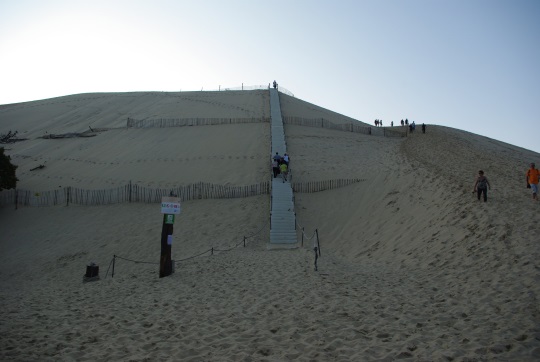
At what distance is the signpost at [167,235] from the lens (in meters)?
11.9

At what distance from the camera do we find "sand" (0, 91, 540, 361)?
20.2 feet

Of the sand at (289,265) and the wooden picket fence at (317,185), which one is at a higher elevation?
the wooden picket fence at (317,185)

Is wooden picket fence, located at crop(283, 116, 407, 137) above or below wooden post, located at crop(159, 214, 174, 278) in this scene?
above

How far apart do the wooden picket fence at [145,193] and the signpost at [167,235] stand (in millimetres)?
8378

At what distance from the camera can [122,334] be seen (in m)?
6.90

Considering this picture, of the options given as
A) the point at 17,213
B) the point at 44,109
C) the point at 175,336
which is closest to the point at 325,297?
the point at 175,336

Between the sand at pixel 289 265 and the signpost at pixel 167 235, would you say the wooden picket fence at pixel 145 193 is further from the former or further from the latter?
the signpost at pixel 167 235

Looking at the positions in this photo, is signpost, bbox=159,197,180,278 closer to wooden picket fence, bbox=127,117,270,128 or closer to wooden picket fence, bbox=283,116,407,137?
wooden picket fence, bbox=127,117,270,128

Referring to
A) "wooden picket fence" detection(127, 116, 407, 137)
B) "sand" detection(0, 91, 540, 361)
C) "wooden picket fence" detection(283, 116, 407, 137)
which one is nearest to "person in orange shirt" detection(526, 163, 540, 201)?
"sand" detection(0, 91, 540, 361)

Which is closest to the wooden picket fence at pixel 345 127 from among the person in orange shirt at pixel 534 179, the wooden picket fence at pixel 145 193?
the wooden picket fence at pixel 145 193

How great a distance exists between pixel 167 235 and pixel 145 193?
10116mm

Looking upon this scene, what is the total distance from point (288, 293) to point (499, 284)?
439 centimetres

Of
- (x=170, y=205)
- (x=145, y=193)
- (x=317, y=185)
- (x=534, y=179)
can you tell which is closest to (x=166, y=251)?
(x=170, y=205)

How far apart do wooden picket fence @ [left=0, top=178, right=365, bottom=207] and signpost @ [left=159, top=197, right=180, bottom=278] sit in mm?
8378
